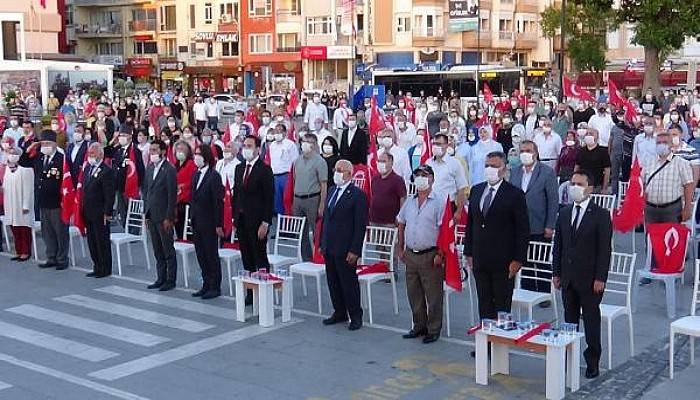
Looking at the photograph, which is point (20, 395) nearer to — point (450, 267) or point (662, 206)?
point (450, 267)

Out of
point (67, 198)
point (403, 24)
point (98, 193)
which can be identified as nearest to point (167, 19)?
point (403, 24)

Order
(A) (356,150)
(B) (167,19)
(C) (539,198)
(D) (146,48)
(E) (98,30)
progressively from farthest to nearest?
(E) (98,30)
(D) (146,48)
(B) (167,19)
(A) (356,150)
(C) (539,198)

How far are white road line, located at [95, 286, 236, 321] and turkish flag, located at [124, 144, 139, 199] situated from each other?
3141 millimetres

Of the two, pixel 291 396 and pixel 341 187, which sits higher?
pixel 341 187

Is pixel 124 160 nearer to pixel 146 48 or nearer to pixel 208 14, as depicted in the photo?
pixel 208 14

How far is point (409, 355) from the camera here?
9125mm

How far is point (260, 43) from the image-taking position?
69062 millimetres

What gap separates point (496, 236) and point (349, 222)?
187cm

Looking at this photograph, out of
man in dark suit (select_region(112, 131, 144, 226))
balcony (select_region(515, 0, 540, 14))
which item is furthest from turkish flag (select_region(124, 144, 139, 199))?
balcony (select_region(515, 0, 540, 14))

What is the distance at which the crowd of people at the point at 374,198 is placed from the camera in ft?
28.0

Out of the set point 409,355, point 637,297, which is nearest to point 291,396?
point 409,355

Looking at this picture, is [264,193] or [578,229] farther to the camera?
[264,193]

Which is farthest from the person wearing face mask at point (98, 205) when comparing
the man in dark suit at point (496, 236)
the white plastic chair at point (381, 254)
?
the man in dark suit at point (496, 236)

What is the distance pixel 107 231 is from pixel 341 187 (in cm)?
443
